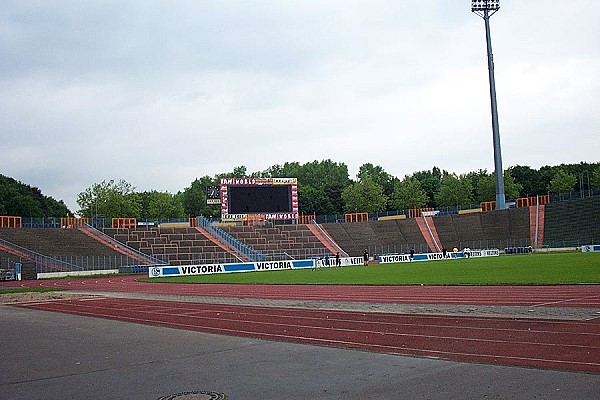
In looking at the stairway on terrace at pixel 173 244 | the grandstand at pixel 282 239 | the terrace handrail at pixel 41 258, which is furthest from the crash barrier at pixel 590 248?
the terrace handrail at pixel 41 258

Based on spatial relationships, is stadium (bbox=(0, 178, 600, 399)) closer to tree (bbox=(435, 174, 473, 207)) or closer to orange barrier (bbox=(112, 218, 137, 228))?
orange barrier (bbox=(112, 218, 137, 228))

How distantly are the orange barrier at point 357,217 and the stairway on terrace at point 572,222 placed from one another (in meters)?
24.8

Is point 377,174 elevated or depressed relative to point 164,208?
elevated

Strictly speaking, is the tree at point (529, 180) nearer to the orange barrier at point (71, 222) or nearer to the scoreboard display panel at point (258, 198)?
the scoreboard display panel at point (258, 198)

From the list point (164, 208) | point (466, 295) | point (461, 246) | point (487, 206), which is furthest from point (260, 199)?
point (466, 295)

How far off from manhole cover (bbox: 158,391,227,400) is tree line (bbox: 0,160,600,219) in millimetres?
88597

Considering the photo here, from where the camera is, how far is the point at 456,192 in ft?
352

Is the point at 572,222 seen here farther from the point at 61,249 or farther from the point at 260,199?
the point at 61,249

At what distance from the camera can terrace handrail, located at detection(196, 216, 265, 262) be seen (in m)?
67.0

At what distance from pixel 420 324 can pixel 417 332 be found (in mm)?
1203

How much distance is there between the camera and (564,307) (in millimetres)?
15266

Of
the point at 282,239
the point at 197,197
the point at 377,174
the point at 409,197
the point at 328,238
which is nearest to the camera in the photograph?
the point at 282,239

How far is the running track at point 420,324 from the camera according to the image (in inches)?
389

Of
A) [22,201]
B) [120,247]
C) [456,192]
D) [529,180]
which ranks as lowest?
[120,247]
